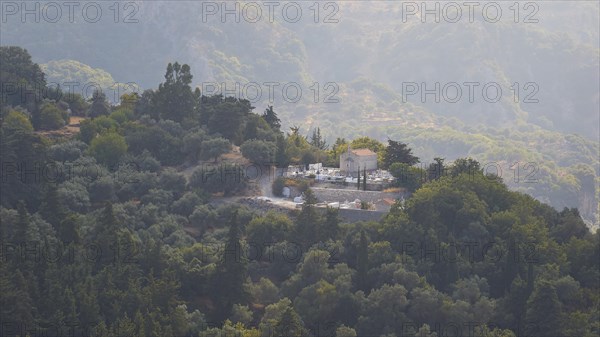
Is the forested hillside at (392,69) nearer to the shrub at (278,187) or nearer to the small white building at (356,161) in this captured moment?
the small white building at (356,161)

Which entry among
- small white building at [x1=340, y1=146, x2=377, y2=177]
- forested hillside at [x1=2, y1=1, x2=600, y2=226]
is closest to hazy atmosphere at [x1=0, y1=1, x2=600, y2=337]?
small white building at [x1=340, y1=146, x2=377, y2=177]

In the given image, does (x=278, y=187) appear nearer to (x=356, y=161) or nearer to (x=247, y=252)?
(x=356, y=161)

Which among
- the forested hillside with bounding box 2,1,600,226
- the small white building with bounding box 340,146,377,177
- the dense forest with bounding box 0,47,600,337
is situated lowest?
the dense forest with bounding box 0,47,600,337

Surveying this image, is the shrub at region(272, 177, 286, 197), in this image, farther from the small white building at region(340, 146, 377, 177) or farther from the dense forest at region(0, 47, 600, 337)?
the small white building at region(340, 146, 377, 177)

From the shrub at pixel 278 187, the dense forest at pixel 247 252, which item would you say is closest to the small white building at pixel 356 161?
the dense forest at pixel 247 252

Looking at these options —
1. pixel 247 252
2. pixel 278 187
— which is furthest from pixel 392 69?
pixel 247 252
